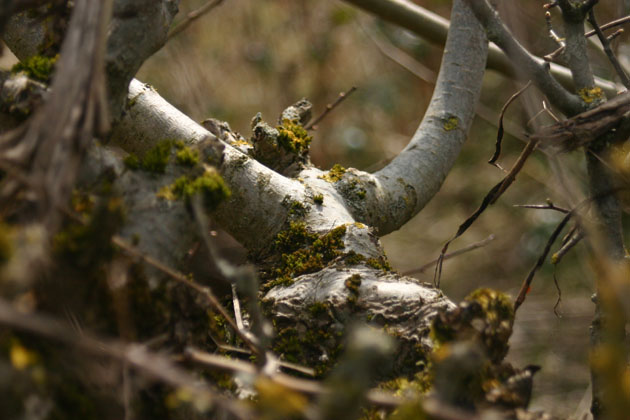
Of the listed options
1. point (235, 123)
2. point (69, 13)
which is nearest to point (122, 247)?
point (69, 13)

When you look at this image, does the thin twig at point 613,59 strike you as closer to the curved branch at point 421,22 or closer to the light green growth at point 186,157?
the curved branch at point 421,22

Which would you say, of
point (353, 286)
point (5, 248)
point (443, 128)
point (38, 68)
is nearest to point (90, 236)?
point (5, 248)

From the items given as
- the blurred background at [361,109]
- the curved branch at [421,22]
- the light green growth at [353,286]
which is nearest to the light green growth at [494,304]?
the light green growth at [353,286]

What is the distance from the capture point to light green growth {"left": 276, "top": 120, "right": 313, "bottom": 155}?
1.68m

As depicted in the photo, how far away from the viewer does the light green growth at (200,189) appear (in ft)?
3.34

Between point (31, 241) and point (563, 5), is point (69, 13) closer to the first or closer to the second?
point (31, 241)

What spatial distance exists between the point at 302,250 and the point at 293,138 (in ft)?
1.45

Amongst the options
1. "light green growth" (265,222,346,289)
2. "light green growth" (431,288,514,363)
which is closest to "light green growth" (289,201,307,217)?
"light green growth" (265,222,346,289)

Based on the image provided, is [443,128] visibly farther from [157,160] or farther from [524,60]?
[157,160]

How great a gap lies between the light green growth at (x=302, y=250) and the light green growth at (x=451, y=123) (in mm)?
733

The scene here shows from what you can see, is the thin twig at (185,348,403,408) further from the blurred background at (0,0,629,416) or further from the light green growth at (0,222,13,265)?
the blurred background at (0,0,629,416)

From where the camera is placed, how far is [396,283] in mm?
1263

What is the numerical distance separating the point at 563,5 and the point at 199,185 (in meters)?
1.22

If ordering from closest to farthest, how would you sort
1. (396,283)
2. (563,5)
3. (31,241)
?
(31,241) → (396,283) → (563,5)
